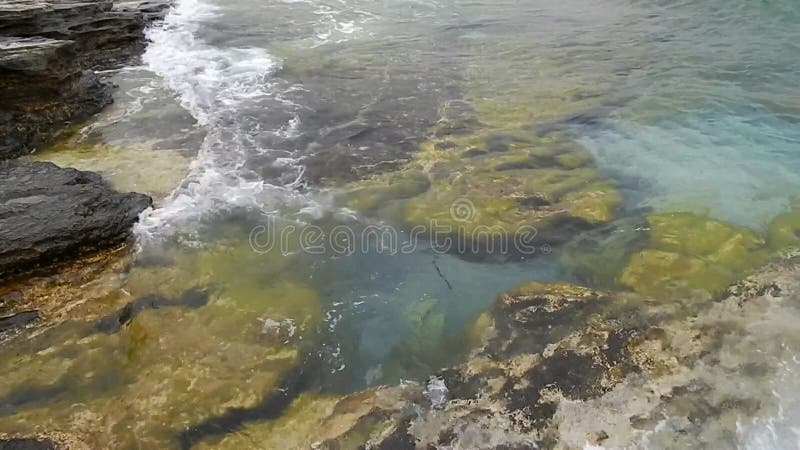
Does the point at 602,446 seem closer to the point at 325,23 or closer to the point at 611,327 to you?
the point at 611,327

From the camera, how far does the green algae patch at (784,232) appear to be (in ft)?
25.7

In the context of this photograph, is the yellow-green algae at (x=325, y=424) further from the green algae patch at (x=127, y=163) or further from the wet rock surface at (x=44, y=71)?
the wet rock surface at (x=44, y=71)

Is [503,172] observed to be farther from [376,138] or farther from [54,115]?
[54,115]

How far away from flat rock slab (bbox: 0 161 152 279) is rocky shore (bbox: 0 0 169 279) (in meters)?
0.01

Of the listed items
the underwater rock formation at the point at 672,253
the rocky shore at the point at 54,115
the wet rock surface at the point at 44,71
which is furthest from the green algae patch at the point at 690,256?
the wet rock surface at the point at 44,71

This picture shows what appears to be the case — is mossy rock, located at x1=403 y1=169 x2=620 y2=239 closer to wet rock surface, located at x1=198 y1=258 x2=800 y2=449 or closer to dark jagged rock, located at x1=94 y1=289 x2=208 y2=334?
wet rock surface, located at x1=198 y1=258 x2=800 y2=449

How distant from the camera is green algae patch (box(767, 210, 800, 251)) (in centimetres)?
784

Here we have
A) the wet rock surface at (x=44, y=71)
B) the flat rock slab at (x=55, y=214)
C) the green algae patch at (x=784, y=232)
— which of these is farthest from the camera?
the wet rock surface at (x=44, y=71)

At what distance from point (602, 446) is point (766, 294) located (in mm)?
3445

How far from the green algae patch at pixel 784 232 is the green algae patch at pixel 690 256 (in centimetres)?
18

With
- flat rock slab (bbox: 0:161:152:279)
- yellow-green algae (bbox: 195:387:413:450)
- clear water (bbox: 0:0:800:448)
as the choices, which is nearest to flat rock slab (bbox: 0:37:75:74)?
clear water (bbox: 0:0:800:448)

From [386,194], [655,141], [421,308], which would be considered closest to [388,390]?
[421,308]

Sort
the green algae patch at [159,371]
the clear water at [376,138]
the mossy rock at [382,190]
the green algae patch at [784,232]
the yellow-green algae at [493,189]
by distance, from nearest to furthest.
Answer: the green algae patch at [159,371], the clear water at [376,138], the green algae patch at [784,232], the yellow-green algae at [493,189], the mossy rock at [382,190]

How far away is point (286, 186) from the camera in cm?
938
